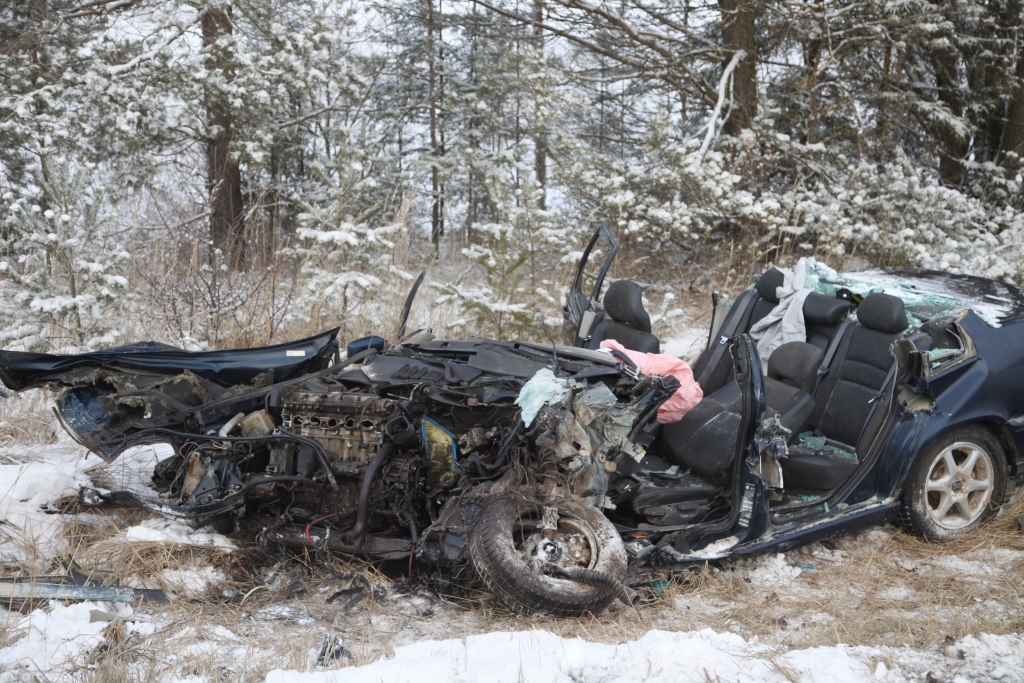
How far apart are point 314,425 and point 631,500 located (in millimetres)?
1607

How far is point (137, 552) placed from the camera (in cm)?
328

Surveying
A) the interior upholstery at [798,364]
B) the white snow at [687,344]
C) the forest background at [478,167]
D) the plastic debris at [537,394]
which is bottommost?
the white snow at [687,344]

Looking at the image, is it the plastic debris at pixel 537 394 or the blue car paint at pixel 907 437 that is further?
the blue car paint at pixel 907 437

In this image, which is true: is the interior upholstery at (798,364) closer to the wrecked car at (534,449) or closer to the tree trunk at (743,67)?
the wrecked car at (534,449)

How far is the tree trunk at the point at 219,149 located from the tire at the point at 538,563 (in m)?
7.02

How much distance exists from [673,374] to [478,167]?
784cm

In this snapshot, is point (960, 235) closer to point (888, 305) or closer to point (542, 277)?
point (542, 277)

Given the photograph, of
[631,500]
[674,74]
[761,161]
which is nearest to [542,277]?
[761,161]

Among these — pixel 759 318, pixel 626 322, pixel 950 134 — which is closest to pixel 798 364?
pixel 759 318

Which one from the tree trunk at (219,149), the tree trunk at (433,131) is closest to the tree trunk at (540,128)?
the tree trunk at (433,131)

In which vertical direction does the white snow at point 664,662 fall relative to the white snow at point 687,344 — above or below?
below

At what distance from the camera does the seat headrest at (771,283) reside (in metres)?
4.88

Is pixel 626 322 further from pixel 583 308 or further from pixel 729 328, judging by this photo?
pixel 729 328

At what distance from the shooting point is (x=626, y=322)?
4.77 metres
